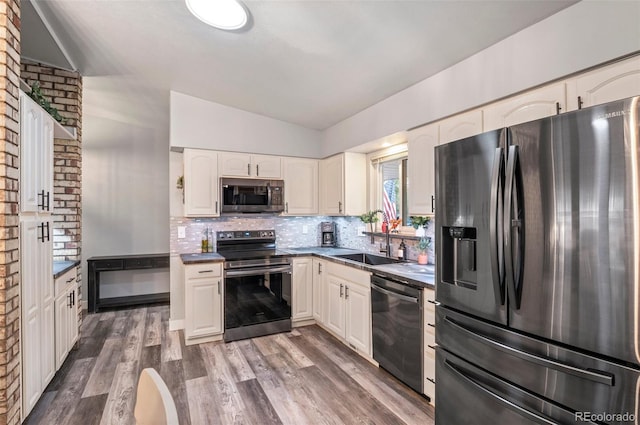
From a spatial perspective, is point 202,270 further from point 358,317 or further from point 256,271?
point 358,317

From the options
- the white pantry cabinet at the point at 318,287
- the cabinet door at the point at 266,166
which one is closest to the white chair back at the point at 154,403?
the white pantry cabinet at the point at 318,287

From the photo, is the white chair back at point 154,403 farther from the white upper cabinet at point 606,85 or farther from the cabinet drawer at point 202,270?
the cabinet drawer at point 202,270

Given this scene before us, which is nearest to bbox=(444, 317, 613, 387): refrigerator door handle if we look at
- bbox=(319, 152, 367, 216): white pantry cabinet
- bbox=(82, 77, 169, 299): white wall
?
bbox=(319, 152, 367, 216): white pantry cabinet

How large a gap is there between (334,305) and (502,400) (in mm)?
2168

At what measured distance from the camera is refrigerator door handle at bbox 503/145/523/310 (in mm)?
1436

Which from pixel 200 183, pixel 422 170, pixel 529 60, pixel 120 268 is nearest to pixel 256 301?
pixel 200 183

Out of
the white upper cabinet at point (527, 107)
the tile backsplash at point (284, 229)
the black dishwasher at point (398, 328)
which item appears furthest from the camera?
the tile backsplash at point (284, 229)

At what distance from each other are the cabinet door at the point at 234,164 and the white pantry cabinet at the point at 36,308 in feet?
5.75

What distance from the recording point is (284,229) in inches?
177

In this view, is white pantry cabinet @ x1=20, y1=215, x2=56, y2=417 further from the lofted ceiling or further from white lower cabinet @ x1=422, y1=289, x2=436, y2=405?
white lower cabinet @ x1=422, y1=289, x2=436, y2=405

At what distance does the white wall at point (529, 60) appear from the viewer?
5.07 ft

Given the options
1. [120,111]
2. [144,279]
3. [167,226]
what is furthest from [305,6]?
[144,279]

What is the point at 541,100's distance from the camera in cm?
186

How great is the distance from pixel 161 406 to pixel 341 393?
6.46 ft
